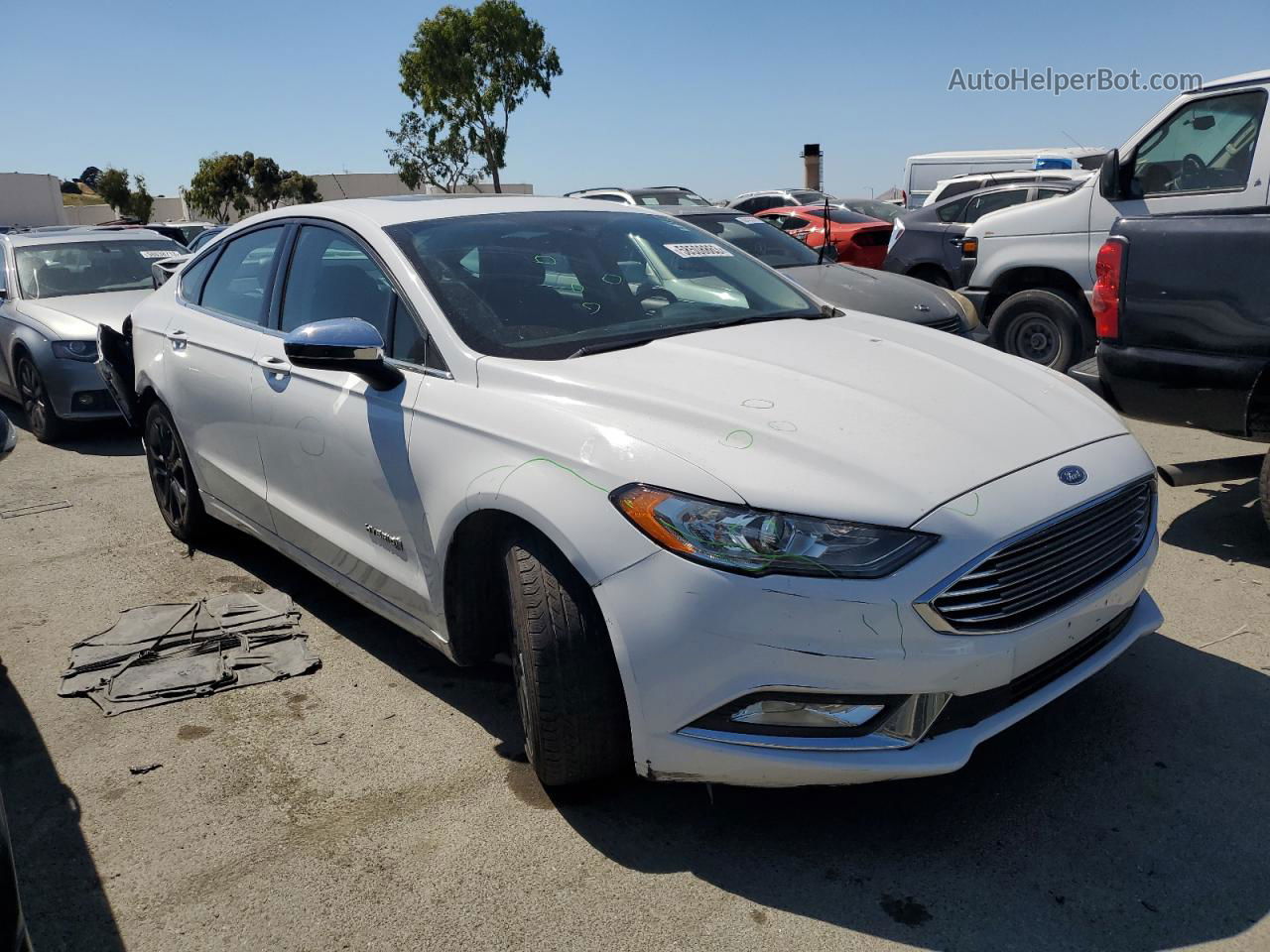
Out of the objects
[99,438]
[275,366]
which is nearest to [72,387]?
[99,438]

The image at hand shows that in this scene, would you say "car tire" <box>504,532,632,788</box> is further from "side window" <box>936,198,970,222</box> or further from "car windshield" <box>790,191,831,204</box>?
"car windshield" <box>790,191,831,204</box>

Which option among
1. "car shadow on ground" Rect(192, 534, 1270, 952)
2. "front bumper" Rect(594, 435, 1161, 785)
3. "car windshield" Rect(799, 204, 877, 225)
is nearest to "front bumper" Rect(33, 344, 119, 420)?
"car shadow on ground" Rect(192, 534, 1270, 952)

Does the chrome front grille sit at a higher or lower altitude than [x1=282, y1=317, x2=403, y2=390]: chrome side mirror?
lower

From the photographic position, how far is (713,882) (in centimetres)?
252

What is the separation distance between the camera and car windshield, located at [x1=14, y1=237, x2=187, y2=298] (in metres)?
8.52

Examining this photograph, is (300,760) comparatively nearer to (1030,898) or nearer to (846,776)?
(846,776)

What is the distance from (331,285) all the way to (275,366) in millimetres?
374

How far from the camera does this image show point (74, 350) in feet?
24.8

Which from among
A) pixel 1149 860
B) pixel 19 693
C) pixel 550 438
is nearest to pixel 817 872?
pixel 1149 860

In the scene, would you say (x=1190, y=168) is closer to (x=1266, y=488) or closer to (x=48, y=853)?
(x=1266, y=488)

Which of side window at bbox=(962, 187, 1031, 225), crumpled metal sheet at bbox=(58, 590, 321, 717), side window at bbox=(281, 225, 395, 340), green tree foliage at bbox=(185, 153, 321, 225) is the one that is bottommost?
crumpled metal sheet at bbox=(58, 590, 321, 717)

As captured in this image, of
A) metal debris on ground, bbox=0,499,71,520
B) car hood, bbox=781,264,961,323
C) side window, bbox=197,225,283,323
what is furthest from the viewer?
car hood, bbox=781,264,961,323

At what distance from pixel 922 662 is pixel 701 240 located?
2406mm

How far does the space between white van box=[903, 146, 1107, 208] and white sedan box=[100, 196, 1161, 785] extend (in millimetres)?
15482
